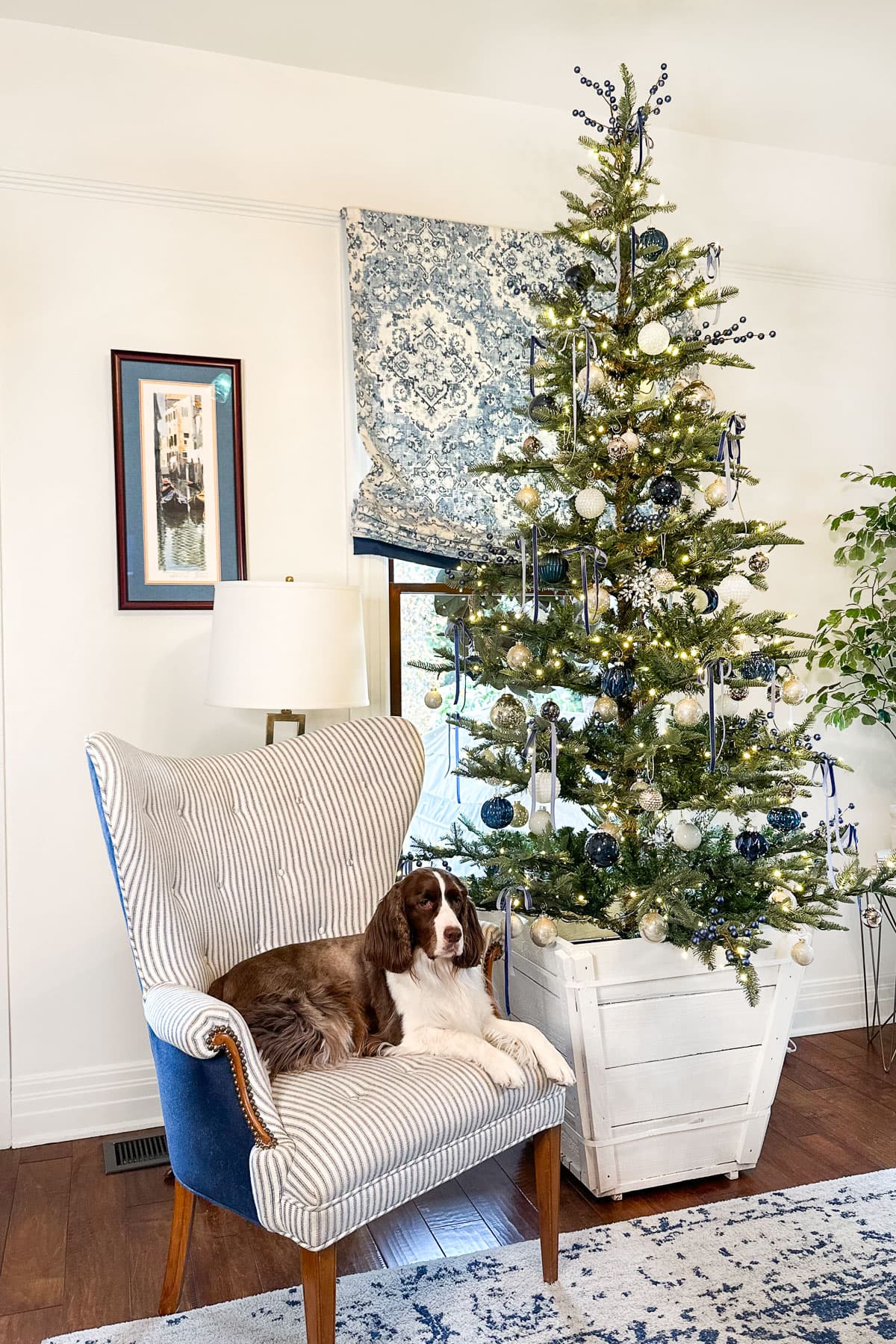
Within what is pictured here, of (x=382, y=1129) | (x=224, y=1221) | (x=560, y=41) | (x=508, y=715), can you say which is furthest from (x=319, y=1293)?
(x=560, y=41)

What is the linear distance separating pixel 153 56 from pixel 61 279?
0.70 meters

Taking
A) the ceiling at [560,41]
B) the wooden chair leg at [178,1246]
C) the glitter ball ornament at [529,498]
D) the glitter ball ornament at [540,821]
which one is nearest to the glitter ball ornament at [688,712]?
the glitter ball ornament at [540,821]

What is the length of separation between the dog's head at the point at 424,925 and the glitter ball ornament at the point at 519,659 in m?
0.61

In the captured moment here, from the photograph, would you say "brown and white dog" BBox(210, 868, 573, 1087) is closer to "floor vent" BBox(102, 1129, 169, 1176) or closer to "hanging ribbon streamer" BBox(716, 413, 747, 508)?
"floor vent" BBox(102, 1129, 169, 1176)

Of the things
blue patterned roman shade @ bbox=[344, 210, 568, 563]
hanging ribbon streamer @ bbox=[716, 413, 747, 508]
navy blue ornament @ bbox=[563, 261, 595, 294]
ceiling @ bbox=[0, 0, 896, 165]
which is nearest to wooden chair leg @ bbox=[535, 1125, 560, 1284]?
hanging ribbon streamer @ bbox=[716, 413, 747, 508]

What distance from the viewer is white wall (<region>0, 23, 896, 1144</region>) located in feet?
9.20

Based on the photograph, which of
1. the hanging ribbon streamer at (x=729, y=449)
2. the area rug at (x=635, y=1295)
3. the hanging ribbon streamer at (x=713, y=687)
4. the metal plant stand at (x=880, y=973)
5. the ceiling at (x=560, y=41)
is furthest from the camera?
the metal plant stand at (x=880, y=973)

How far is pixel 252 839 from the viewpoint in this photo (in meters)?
2.35

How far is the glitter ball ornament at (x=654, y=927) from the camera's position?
2305 millimetres

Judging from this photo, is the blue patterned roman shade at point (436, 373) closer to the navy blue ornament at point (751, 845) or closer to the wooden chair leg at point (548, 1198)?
the navy blue ornament at point (751, 845)

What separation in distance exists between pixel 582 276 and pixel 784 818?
1.45m

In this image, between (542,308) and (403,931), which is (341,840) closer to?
(403,931)

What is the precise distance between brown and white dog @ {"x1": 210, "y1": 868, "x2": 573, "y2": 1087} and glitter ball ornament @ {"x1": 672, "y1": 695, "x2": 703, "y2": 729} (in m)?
0.63

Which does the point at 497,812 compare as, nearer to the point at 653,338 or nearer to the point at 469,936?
the point at 469,936
